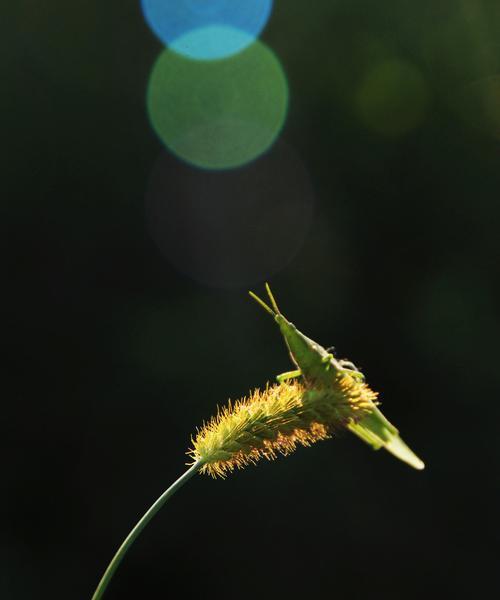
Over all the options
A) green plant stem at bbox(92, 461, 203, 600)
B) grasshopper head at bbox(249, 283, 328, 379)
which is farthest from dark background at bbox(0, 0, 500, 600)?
green plant stem at bbox(92, 461, 203, 600)

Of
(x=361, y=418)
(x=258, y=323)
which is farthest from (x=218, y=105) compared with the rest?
(x=361, y=418)

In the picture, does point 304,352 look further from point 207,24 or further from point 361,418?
point 207,24

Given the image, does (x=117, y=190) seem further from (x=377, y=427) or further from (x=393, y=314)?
(x=377, y=427)

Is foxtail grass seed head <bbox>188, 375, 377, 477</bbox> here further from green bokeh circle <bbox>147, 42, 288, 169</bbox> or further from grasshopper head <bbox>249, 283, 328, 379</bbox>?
green bokeh circle <bbox>147, 42, 288, 169</bbox>

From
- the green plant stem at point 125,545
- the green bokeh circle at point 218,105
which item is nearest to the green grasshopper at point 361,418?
the green plant stem at point 125,545

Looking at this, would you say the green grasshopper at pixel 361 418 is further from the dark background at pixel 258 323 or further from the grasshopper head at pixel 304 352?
the dark background at pixel 258 323

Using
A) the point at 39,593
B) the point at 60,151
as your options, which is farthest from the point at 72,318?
the point at 39,593
